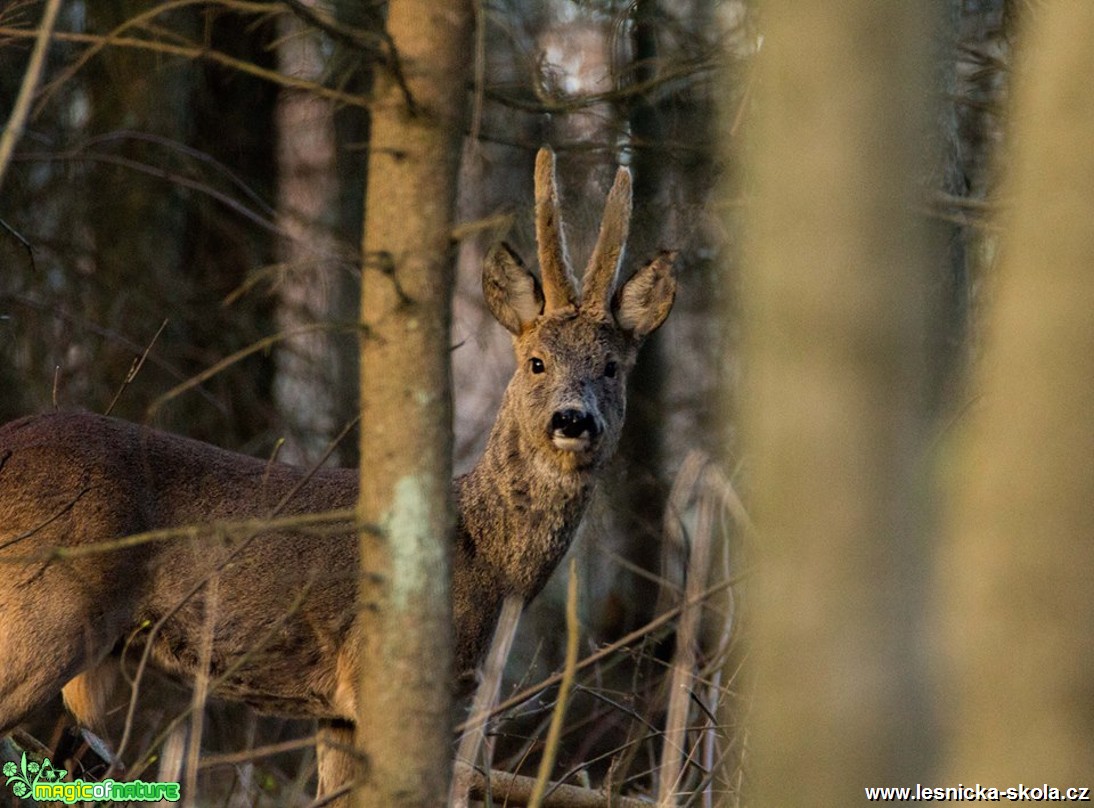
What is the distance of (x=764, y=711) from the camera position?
2357 millimetres

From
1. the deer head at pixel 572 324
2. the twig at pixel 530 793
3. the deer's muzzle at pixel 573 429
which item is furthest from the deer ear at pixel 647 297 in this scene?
the twig at pixel 530 793

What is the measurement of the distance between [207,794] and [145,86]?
A: 476 centimetres

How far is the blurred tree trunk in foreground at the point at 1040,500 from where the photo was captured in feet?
6.70

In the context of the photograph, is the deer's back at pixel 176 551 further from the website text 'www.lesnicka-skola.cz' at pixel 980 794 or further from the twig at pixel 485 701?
the website text 'www.lesnicka-skola.cz' at pixel 980 794

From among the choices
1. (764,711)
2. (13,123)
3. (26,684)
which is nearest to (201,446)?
(26,684)

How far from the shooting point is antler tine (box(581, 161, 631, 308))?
6230 mm

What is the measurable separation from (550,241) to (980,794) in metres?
4.31

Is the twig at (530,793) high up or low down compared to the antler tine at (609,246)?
down

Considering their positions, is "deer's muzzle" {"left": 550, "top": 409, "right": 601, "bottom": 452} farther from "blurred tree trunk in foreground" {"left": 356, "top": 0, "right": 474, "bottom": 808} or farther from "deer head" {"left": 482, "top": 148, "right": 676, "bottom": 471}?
"blurred tree trunk in foreground" {"left": 356, "top": 0, "right": 474, "bottom": 808}

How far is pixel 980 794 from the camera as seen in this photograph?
2.17 meters

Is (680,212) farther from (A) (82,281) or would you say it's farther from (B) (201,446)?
(A) (82,281)

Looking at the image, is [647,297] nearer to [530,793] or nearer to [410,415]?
[530,793]

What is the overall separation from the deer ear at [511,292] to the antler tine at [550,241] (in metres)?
0.07
